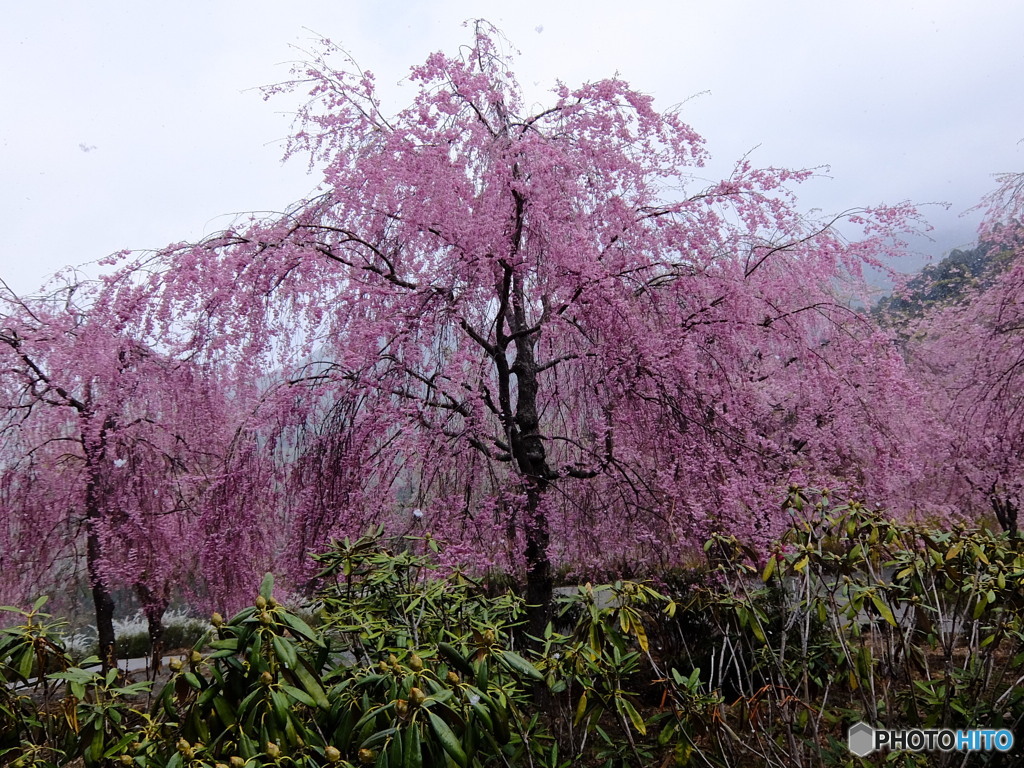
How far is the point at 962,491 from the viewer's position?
22.5 feet

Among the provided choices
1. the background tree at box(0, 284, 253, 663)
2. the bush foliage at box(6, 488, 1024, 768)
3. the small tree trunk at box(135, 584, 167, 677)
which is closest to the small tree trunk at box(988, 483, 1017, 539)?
the bush foliage at box(6, 488, 1024, 768)

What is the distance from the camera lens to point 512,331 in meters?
4.44

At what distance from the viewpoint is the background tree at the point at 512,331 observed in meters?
3.59

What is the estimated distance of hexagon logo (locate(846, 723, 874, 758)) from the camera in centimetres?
225

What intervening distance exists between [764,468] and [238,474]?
3.24 meters

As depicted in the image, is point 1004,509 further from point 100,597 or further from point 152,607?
point 100,597

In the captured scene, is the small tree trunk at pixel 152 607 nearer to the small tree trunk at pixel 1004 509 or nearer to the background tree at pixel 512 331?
the background tree at pixel 512 331

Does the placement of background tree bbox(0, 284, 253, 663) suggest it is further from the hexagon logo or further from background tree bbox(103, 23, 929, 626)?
the hexagon logo

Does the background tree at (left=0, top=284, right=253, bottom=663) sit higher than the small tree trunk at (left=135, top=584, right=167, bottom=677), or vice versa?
the background tree at (left=0, top=284, right=253, bottom=663)

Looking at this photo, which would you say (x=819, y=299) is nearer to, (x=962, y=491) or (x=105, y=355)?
(x=962, y=491)

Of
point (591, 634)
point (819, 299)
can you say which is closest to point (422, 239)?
point (591, 634)

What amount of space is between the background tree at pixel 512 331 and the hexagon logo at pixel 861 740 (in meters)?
1.30

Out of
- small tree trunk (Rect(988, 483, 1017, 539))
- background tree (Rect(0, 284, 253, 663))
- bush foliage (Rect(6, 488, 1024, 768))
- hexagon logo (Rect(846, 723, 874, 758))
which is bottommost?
hexagon logo (Rect(846, 723, 874, 758))

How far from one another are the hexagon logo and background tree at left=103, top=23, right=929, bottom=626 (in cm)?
130
